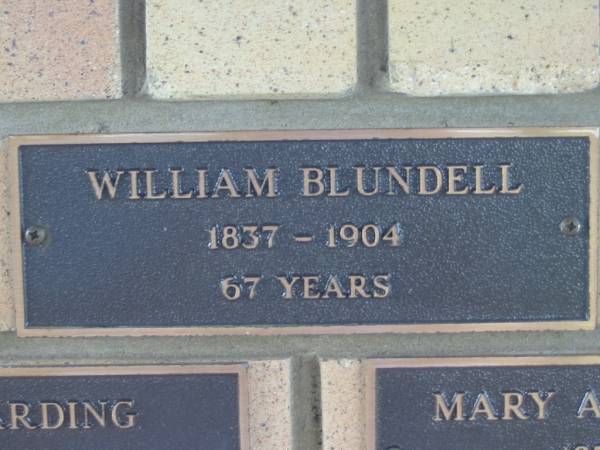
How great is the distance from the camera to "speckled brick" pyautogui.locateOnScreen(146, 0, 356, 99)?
88cm

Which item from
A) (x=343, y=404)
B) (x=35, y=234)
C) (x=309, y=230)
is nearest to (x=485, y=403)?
(x=343, y=404)

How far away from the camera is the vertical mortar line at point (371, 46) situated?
0.89 meters

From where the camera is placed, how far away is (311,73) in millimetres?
882

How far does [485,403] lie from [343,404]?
18 cm

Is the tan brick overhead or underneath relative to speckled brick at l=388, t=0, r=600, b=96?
underneath

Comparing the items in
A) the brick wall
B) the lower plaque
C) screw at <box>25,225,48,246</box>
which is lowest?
the lower plaque

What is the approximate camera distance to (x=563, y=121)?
0.89 metres

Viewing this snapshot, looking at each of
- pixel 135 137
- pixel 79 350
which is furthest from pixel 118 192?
pixel 79 350

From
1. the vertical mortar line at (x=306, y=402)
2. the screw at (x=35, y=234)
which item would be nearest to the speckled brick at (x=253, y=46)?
the screw at (x=35, y=234)

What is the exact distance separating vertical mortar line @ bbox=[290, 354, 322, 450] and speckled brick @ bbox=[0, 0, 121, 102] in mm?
420

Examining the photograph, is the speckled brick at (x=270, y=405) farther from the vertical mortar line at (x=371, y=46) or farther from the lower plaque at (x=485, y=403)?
the vertical mortar line at (x=371, y=46)

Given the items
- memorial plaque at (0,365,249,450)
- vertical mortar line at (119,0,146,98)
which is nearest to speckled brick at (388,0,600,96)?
vertical mortar line at (119,0,146,98)

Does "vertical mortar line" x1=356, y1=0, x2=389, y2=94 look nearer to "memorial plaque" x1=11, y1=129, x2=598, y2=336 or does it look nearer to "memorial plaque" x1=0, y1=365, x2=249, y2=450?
"memorial plaque" x1=11, y1=129, x2=598, y2=336

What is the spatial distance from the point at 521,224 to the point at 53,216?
0.59 metres
